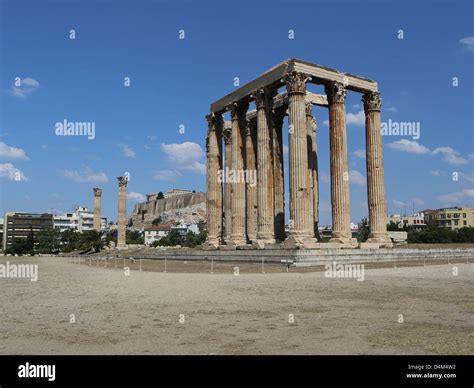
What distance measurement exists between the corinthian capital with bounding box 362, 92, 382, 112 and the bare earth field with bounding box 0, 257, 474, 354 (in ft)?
102

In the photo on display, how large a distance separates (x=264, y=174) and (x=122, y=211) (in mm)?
54364

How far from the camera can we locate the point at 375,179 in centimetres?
4469

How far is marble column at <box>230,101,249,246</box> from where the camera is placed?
48281 millimetres

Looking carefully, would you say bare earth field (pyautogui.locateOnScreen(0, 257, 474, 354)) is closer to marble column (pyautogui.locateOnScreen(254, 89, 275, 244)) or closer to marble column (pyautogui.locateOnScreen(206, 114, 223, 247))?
marble column (pyautogui.locateOnScreen(254, 89, 275, 244))

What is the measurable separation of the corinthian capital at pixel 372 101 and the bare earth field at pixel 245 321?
3106 cm

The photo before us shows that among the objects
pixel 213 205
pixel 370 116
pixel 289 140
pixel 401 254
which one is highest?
pixel 370 116

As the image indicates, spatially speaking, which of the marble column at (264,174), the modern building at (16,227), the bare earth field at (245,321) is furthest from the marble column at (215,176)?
the modern building at (16,227)

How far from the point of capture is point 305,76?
133 feet

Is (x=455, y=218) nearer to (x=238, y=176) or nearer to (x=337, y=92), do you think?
(x=238, y=176)

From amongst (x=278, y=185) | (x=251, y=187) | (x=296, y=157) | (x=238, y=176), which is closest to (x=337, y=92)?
(x=296, y=157)

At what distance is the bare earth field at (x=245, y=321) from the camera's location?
25.9 feet
